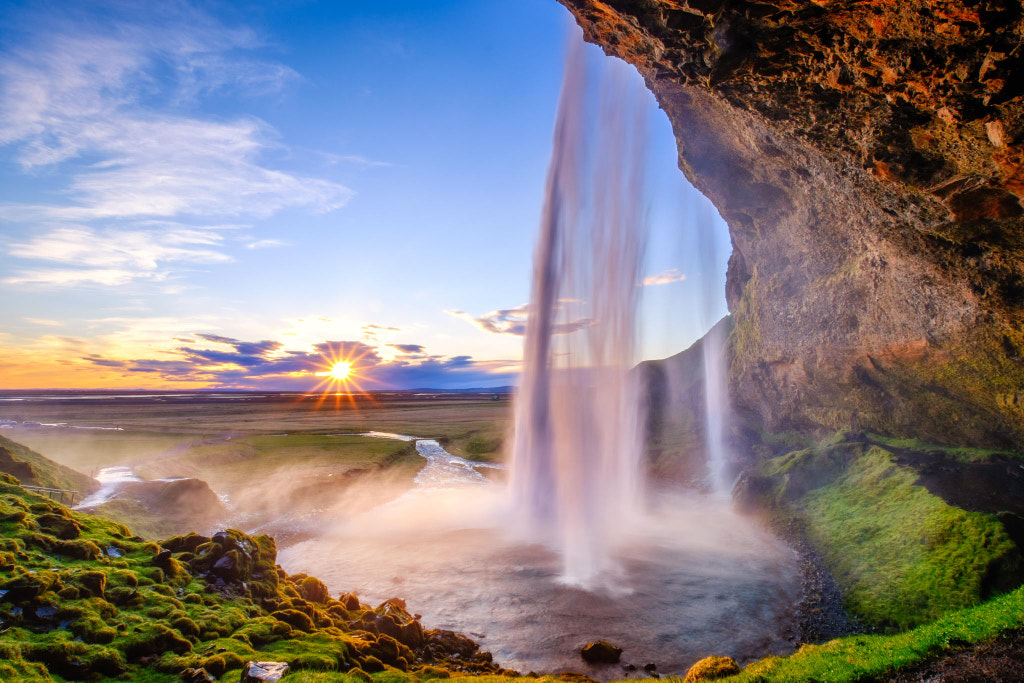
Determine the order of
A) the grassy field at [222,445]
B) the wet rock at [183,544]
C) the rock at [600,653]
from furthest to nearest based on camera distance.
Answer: the grassy field at [222,445]
the wet rock at [183,544]
the rock at [600,653]

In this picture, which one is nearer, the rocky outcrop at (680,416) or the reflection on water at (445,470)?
the reflection on water at (445,470)

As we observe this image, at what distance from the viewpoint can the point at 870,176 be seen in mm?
18266

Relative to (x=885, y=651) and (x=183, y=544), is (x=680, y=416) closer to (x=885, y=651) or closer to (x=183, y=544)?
(x=885, y=651)

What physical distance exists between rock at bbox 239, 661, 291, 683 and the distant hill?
19787 millimetres

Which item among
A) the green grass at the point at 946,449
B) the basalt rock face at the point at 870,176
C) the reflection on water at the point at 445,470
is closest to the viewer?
the basalt rock face at the point at 870,176

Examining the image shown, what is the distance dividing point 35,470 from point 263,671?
24267mm

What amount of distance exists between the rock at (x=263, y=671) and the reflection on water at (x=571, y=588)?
277 inches

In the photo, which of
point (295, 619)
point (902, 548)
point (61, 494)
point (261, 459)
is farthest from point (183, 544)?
point (261, 459)

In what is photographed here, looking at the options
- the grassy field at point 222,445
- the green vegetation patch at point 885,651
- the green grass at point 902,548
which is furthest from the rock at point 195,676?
the grassy field at point 222,445

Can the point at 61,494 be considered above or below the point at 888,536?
above

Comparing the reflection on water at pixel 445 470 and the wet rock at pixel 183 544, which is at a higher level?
the wet rock at pixel 183 544

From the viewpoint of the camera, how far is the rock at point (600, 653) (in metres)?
14.8

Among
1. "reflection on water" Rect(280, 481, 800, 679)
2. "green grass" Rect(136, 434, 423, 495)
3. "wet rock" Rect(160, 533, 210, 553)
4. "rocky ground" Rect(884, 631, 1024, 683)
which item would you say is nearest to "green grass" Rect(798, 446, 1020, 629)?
"reflection on water" Rect(280, 481, 800, 679)

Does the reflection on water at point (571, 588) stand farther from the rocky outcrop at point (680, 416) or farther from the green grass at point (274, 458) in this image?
the green grass at point (274, 458)
